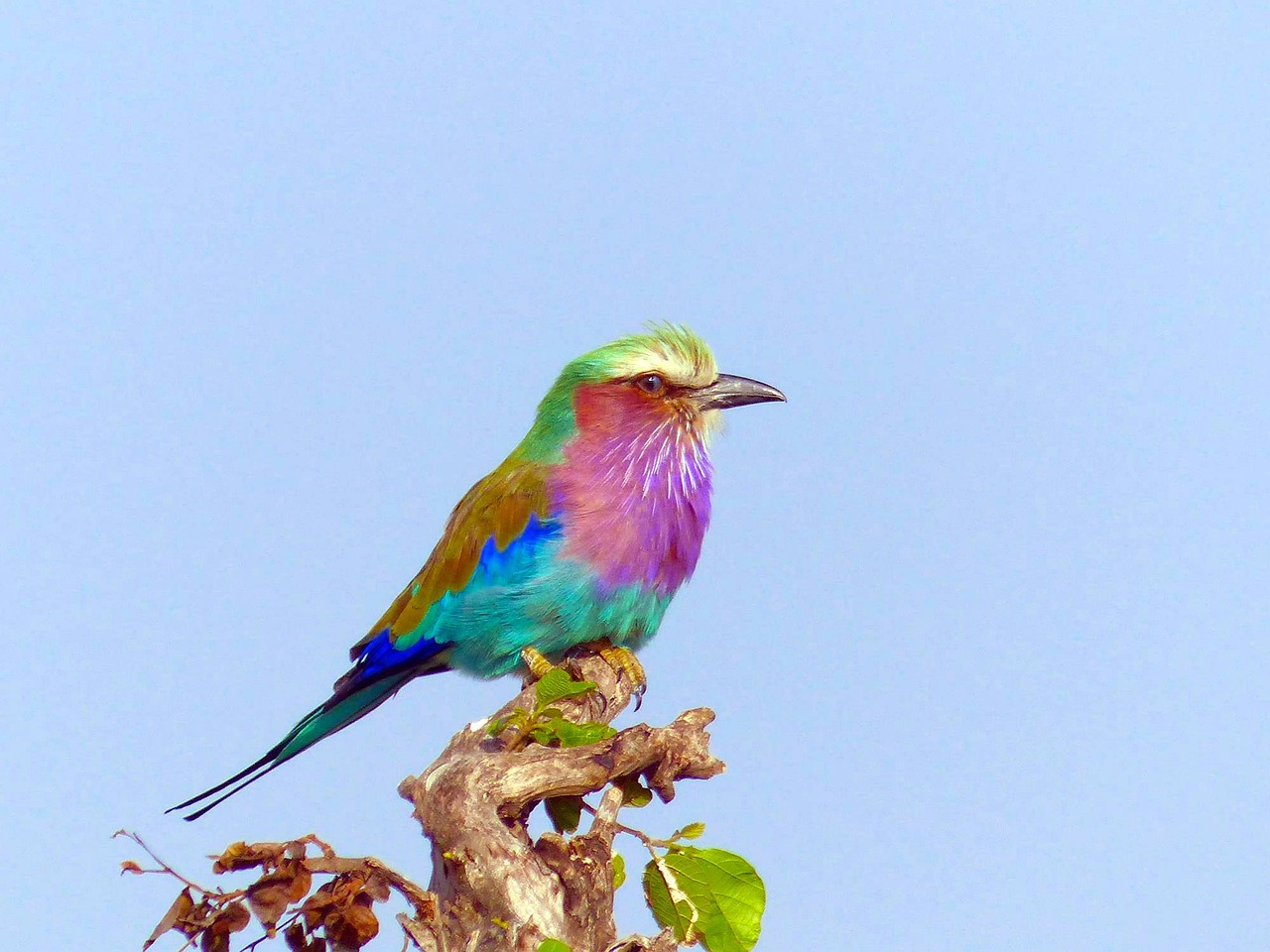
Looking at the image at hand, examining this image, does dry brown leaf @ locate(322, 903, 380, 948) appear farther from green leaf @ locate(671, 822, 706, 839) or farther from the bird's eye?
the bird's eye

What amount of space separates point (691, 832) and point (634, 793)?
0.29 meters

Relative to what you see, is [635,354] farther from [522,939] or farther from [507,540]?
[522,939]

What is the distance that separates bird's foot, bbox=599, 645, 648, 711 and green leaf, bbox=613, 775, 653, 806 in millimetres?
1246

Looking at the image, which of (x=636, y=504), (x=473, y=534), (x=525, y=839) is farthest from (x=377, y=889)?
(x=473, y=534)

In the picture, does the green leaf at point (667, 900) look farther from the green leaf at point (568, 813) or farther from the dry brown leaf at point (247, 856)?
the dry brown leaf at point (247, 856)

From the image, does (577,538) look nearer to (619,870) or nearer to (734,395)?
(734,395)

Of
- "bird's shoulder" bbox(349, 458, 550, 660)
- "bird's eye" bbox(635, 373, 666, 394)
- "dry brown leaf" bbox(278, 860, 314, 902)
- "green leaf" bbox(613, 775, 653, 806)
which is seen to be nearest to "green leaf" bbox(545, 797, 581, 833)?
"green leaf" bbox(613, 775, 653, 806)

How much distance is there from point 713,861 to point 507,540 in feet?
5.96

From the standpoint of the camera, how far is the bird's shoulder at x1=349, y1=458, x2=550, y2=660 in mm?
5020

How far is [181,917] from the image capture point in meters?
3.07

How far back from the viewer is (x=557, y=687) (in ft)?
12.4

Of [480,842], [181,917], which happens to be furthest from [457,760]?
[181,917]

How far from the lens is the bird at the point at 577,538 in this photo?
484 cm

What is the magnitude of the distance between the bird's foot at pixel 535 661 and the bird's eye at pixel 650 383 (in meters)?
1.04
